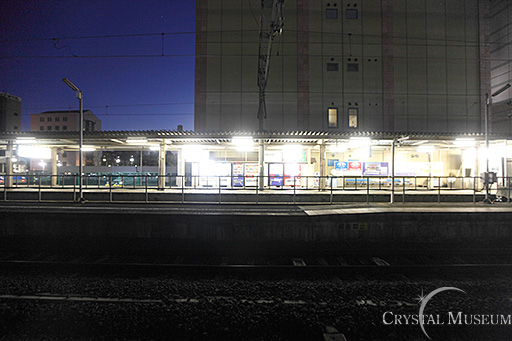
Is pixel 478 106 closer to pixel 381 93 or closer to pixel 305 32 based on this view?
pixel 381 93

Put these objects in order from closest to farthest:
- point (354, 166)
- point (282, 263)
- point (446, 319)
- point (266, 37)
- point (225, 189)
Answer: point (446, 319) < point (282, 263) < point (225, 189) < point (266, 37) < point (354, 166)

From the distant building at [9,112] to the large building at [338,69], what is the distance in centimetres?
6326

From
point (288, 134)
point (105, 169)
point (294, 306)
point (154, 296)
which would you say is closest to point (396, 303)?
point (294, 306)

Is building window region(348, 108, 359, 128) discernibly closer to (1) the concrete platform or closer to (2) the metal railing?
(2) the metal railing

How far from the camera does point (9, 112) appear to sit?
61625mm

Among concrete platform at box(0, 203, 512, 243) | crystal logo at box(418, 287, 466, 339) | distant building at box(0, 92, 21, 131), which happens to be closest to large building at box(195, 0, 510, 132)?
concrete platform at box(0, 203, 512, 243)

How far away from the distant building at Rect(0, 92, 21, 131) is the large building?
63259mm

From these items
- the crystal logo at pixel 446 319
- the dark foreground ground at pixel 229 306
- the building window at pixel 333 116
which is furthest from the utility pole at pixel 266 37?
the crystal logo at pixel 446 319

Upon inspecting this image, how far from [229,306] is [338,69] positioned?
Answer: 75.0 ft

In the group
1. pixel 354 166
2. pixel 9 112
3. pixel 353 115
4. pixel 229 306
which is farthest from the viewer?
pixel 9 112

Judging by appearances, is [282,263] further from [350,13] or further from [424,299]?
[350,13]

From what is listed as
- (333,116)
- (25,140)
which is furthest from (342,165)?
(25,140)

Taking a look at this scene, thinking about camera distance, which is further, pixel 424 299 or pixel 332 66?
pixel 332 66

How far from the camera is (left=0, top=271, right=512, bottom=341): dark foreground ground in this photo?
3768mm
